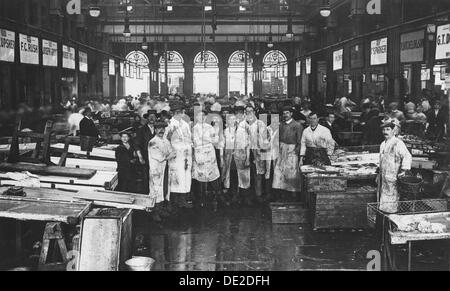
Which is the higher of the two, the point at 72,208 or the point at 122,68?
the point at 122,68

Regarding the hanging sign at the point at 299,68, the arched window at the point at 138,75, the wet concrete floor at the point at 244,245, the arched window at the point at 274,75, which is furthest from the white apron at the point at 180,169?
the arched window at the point at 274,75

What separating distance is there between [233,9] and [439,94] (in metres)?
16.1

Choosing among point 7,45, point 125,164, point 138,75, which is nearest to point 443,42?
point 125,164

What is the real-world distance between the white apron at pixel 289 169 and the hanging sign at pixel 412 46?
6.92m

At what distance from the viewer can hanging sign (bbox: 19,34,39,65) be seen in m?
13.7

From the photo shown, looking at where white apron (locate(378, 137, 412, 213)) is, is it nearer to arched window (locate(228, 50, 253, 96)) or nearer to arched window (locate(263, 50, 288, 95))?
arched window (locate(263, 50, 288, 95))

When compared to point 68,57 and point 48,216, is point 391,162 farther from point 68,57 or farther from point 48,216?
point 68,57

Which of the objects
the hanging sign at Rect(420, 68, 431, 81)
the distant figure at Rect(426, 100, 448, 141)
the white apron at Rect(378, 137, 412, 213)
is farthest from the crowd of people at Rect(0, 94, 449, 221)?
the hanging sign at Rect(420, 68, 431, 81)

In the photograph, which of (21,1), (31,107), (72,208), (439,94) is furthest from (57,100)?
(72,208)

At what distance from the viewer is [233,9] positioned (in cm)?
3014

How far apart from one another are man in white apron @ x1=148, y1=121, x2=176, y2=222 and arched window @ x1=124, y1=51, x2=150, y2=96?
2869cm

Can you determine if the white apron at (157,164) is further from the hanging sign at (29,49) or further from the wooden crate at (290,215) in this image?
the hanging sign at (29,49)

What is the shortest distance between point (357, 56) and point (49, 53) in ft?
35.6
